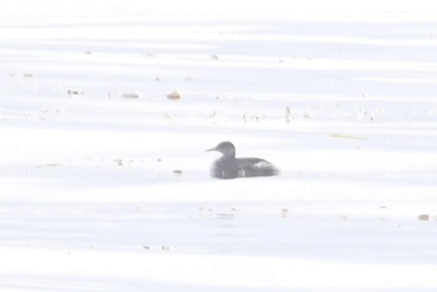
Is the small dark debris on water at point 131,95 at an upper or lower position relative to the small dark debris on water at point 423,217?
upper

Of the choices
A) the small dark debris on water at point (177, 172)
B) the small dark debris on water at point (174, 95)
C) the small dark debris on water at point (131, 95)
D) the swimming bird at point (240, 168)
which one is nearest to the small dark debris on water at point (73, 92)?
the small dark debris on water at point (131, 95)

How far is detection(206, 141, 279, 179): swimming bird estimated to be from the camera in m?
10.8

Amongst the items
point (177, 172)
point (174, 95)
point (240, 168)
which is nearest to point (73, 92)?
point (174, 95)

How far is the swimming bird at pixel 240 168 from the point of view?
1083 cm

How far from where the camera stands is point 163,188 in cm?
1036

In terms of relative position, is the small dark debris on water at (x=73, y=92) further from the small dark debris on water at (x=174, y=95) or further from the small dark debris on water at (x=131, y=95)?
the small dark debris on water at (x=174, y=95)

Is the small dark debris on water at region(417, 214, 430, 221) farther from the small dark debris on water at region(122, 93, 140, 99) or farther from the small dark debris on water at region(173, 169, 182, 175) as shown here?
the small dark debris on water at region(122, 93, 140, 99)

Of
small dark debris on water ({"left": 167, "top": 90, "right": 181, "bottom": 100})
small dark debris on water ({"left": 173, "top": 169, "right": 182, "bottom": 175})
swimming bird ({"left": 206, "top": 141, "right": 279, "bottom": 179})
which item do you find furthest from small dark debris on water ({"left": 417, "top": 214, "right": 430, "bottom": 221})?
small dark debris on water ({"left": 167, "top": 90, "right": 181, "bottom": 100})

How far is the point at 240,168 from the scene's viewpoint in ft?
35.7

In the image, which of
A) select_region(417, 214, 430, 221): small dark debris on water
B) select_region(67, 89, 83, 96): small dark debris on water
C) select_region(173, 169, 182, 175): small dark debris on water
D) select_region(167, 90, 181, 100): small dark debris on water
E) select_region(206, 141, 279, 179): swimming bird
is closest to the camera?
select_region(417, 214, 430, 221): small dark debris on water

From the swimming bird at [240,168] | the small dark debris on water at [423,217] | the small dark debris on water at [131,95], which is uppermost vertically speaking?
the small dark debris on water at [131,95]

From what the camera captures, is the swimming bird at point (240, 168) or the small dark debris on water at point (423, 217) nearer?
the small dark debris on water at point (423, 217)

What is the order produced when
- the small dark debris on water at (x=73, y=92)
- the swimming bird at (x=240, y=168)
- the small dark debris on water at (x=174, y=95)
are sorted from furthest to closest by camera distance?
1. the small dark debris on water at (x=73, y=92)
2. the small dark debris on water at (x=174, y=95)
3. the swimming bird at (x=240, y=168)

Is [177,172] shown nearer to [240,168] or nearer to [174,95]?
[240,168]
